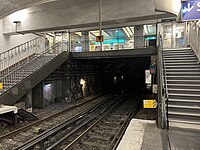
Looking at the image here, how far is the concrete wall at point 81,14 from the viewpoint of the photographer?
6.93 metres

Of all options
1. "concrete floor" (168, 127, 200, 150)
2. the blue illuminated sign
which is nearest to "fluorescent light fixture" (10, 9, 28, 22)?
the blue illuminated sign

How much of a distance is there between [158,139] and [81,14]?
6.69 meters

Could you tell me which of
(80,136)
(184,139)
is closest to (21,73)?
(80,136)

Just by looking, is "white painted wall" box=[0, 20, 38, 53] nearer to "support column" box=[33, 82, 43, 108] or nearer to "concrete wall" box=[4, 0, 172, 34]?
"concrete wall" box=[4, 0, 172, 34]

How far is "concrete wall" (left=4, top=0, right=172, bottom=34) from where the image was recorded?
6.93 meters

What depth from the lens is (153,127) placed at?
427 cm

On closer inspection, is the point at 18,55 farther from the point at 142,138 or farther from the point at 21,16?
the point at 142,138

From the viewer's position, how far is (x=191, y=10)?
10.1ft

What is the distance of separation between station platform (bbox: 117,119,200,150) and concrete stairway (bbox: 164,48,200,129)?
1.77 ft

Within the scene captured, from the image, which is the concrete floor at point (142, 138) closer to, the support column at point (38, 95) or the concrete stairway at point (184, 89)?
the concrete stairway at point (184, 89)

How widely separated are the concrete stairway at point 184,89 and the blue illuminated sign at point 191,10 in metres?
2.83

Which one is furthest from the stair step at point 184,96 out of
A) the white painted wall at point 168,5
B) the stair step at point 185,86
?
the white painted wall at point 168,5

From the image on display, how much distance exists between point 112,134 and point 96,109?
3.59 metres

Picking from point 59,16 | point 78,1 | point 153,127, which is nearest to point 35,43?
point 59,16
